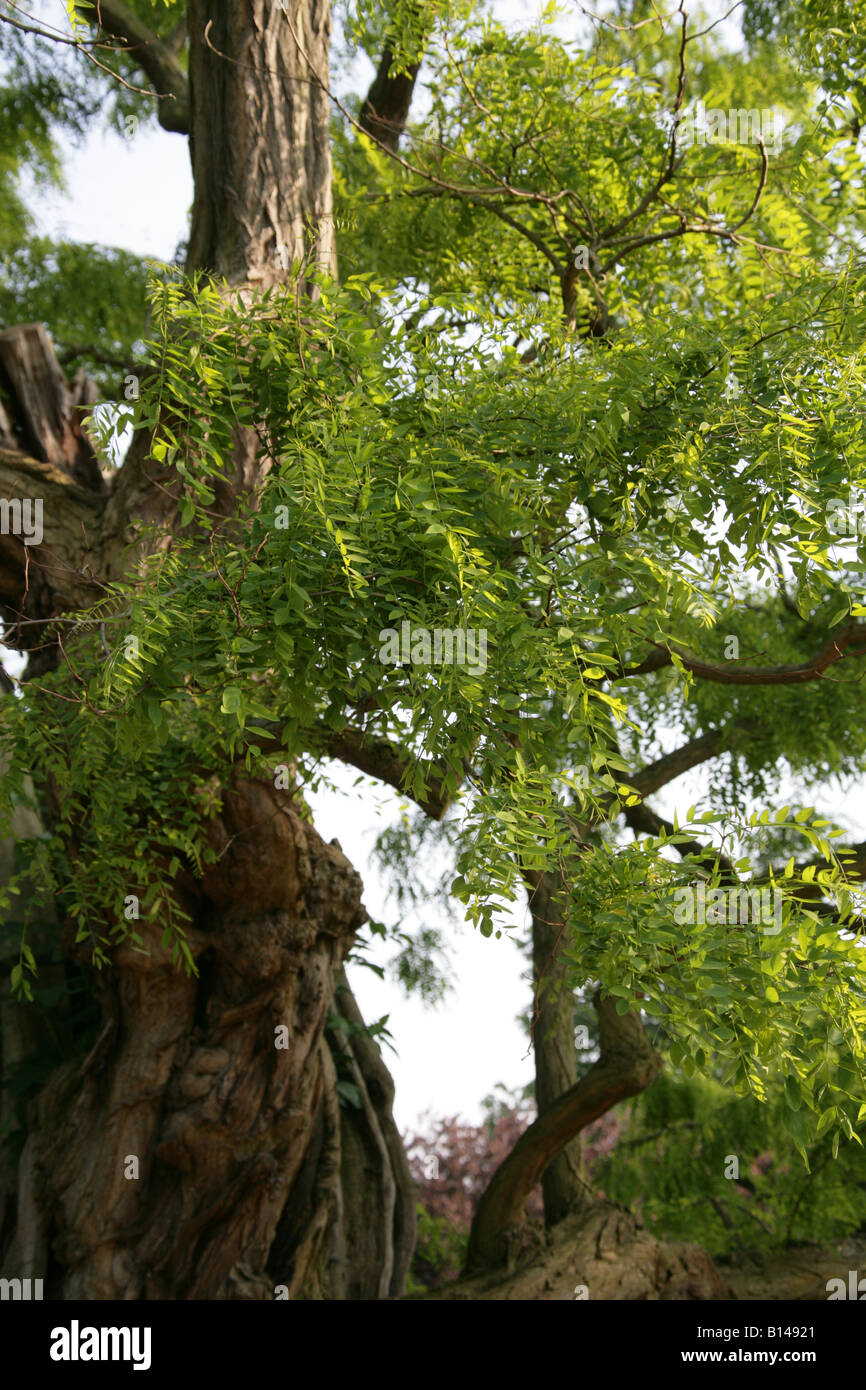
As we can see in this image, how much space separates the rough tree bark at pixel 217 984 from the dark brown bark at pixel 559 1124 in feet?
3.41

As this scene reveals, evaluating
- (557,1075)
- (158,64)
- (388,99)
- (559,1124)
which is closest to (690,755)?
(557,1075)

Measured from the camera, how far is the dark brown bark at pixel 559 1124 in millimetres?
5910

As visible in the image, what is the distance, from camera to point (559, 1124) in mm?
6078

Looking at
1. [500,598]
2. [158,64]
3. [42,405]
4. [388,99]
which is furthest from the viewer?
[158,64]

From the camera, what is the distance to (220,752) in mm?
4562

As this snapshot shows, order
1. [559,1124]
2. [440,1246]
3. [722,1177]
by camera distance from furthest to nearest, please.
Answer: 1. [440,1246]
2. [722,1177]
3. [559,1124]

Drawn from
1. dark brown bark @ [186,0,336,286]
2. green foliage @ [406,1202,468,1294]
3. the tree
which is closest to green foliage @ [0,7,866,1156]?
the tree

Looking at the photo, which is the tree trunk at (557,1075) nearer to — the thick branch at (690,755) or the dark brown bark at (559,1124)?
the dark brown bark at (559,1124)

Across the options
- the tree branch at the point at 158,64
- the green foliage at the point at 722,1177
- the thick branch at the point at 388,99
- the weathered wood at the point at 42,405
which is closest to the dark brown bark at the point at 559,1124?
the green foliage at the point at 722,1177

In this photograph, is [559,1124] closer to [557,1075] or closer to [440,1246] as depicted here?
[557,1075]

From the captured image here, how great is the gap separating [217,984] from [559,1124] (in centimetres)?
212
